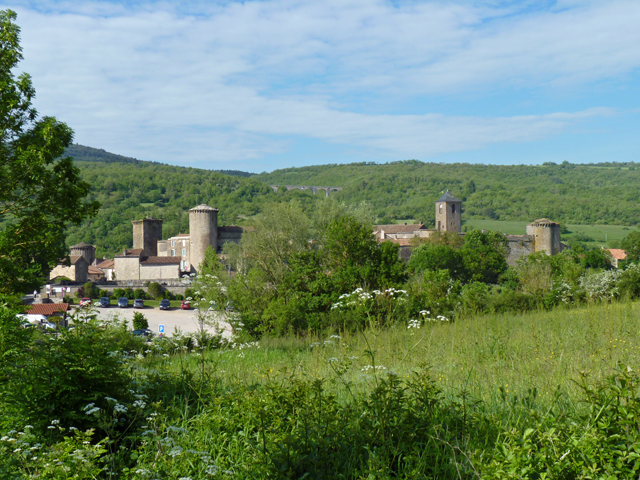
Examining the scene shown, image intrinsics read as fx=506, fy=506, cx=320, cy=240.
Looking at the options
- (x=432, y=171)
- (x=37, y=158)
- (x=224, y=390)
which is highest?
(x=432, y=171)

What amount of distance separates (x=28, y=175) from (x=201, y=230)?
5064 centimetres

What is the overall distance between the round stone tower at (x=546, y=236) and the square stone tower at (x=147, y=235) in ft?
161

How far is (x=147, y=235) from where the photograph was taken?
2633 inches

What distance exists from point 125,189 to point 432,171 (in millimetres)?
97575

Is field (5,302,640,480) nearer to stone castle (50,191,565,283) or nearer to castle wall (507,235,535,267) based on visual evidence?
stone castle (50,191,565,283)

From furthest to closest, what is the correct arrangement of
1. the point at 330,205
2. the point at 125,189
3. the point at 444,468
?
the point at 125,189 → the point at 330,205 → the point at 444,468

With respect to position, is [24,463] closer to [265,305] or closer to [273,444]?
[273,444]

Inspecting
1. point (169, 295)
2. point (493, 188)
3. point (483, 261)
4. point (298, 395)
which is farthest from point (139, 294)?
point (493, 188)

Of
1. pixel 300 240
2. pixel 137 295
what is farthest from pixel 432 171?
pixel 300 240

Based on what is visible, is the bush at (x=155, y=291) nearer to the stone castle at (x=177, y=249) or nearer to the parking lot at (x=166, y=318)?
the stone castle at (x=177, y=249)

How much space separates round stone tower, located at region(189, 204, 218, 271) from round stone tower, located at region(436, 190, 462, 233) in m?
39.5

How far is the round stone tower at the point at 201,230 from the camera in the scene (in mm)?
57125

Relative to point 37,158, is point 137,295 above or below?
below

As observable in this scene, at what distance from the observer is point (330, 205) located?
29.3m
